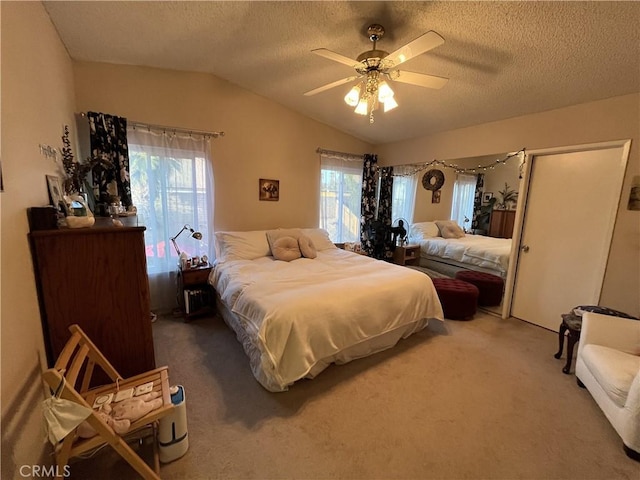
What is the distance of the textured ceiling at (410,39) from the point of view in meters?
1.67

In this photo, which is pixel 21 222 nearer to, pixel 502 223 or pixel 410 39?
pixel 410 39

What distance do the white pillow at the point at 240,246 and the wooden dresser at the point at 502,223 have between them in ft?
9.26

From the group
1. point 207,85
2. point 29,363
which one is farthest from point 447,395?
point 207,85

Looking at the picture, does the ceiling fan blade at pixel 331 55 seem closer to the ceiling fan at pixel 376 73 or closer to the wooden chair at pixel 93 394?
the ceiling fan at pixel 376 73

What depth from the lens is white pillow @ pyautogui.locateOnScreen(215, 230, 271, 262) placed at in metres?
3.12

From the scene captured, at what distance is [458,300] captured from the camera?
3014 mm

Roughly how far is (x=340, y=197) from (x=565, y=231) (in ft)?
9.08

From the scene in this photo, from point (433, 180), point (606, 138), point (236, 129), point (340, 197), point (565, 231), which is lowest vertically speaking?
point (565, 231)

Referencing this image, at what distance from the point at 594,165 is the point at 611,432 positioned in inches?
87.4

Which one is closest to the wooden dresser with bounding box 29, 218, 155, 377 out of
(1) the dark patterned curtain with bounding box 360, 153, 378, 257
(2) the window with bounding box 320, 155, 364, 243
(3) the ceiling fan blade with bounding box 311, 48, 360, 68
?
(3) the ceiling fan blade with bounding box 311, 48, 360, 68

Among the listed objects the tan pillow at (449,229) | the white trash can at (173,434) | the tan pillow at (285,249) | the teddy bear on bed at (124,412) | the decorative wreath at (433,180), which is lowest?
the white trash can at (173,434)

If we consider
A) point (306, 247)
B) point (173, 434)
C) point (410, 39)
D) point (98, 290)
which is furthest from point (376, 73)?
point (173, 434)

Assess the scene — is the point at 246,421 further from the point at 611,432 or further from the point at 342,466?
the point at 611,432

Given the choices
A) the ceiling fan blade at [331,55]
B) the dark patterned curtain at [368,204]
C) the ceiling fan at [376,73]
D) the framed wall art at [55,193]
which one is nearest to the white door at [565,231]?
the ceiling fan at [376,73]
